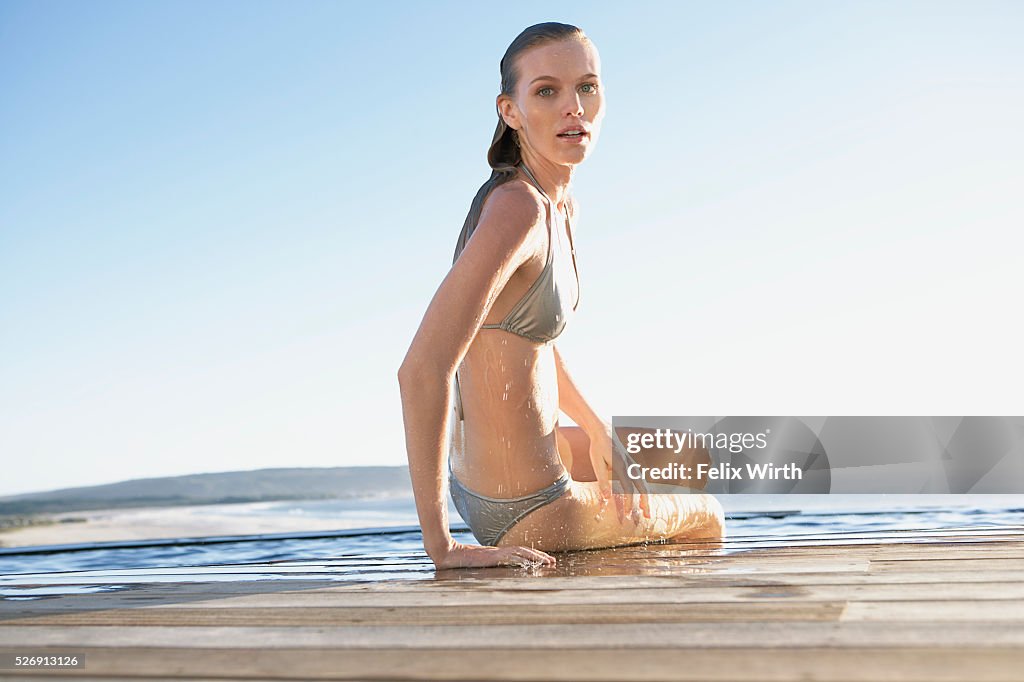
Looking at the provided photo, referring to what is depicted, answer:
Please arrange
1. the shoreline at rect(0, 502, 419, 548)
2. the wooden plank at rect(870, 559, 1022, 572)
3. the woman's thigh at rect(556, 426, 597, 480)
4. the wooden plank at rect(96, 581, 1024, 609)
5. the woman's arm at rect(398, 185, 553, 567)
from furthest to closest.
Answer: the shoreline at rect(0, 502, 419, 548) < the woman's thigh at rect(556, 426, 597, 480) < the woman's arm at rect(398, 185, 553, 567) < the wooden plank at rect(870, 559, 1022, 572) < the wooden plank at rect(96, 581, 1024, 609)

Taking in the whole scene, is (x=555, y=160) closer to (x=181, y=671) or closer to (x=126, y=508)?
(x=181, y=671)

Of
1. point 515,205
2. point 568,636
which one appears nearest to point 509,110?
point 515,205

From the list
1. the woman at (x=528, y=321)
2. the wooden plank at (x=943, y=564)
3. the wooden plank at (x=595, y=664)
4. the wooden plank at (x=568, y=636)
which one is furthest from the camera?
the woman at (x=528, y=321)

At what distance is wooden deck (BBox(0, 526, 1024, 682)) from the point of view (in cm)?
114

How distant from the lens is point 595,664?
1142 millimetres

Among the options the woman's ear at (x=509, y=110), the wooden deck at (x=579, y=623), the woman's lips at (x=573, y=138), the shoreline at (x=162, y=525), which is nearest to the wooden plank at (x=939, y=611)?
the wooden deck at (x=579, y=623)

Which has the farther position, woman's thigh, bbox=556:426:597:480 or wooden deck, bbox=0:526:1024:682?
woman's thigh, bbox=556:426:597:480

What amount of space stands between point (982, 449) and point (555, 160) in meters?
5.73

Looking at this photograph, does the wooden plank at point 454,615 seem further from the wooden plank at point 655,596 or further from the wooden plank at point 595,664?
the wooden plank at point 595,664

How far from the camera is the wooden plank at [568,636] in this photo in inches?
48.3

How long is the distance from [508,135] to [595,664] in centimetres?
197

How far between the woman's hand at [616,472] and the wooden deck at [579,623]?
1.51 ft

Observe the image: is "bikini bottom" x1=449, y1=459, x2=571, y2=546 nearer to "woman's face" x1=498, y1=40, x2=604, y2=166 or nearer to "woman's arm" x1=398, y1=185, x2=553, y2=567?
"woman's arm" x1=398, y1=185, x2=553, y2=567

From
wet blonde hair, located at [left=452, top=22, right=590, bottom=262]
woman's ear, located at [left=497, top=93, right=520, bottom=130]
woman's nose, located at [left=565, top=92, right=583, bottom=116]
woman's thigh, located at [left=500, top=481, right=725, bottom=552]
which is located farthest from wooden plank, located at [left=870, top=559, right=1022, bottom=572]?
woman's ear, located at [left=497, top=93, right=520, bottom=130]
